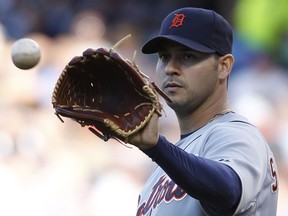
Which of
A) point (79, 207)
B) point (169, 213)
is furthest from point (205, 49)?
point (79, 207)

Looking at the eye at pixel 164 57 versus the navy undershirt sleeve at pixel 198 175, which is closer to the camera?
the navy undershirt sleeve at pixel 198 175

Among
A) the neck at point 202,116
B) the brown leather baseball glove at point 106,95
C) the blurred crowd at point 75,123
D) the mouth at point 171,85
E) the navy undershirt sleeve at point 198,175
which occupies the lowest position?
the blurred crowd at point 75,123

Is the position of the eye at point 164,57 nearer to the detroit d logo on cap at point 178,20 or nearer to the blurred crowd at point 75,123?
the detroit d logo on cap at point 178,20

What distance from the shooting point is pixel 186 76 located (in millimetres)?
3021

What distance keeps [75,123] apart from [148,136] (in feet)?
14.3

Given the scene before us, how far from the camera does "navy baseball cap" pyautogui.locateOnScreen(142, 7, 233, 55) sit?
3021mm

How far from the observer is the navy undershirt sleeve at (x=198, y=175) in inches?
94.0

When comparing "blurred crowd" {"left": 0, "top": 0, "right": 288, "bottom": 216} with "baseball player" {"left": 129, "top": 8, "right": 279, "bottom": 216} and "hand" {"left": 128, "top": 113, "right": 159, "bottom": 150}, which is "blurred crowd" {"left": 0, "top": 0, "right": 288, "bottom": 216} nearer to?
"baseball player" {"left": 129, "top": 8, "right": 279, "bottom": 216}

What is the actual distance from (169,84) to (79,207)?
10.1ft

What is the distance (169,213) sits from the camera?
9.14ft

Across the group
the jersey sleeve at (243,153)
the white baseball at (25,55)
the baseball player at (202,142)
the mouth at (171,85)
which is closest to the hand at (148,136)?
the baseball player at (202,142)

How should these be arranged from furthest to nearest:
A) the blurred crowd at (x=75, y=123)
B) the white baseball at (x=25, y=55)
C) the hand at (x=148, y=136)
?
the blurred crowd at (x=75, y=123)
the white baseball at (x=25, y=55)
the hand at (x=148, y=136)

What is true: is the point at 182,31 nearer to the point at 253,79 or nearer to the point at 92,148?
the point at 92,148

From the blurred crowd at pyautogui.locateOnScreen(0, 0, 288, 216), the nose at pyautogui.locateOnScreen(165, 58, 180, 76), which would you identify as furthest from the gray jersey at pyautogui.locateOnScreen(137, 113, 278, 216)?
the blurred crowd at pyautogui.locateOnScreen(0, 0, 288, 216)
